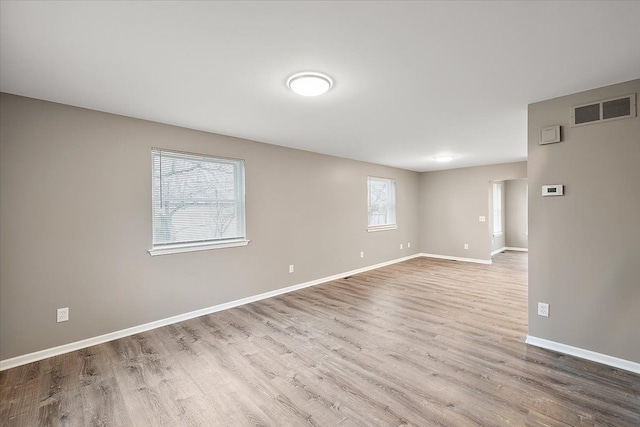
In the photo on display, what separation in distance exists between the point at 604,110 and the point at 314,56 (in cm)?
260

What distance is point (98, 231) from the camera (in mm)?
2867

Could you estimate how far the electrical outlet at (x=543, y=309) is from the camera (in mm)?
2690

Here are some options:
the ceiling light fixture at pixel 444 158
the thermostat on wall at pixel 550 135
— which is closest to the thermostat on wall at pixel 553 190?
the thermostat on wall at pixel 550 135

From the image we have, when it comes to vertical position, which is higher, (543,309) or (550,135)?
(550,135)

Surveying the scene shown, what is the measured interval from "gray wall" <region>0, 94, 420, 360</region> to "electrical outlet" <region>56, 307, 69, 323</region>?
0.04m

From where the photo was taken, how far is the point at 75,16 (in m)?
1.53

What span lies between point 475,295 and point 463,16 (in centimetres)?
405

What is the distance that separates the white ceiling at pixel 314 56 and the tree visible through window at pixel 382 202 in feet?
11.0

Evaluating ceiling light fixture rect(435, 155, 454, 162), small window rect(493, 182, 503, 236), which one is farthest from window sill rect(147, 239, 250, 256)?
small window rect(493, 182, 503, 236)

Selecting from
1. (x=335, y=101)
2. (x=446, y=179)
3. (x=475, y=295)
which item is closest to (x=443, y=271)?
(x=475, y=295)

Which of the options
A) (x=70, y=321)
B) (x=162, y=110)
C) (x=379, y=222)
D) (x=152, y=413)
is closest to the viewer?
(x=152, y=413)

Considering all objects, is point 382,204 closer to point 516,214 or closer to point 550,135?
point 550,135

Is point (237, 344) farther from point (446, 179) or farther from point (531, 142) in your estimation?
point (446, 179)

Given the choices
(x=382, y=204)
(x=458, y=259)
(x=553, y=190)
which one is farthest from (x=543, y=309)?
(x=458, y=259)
